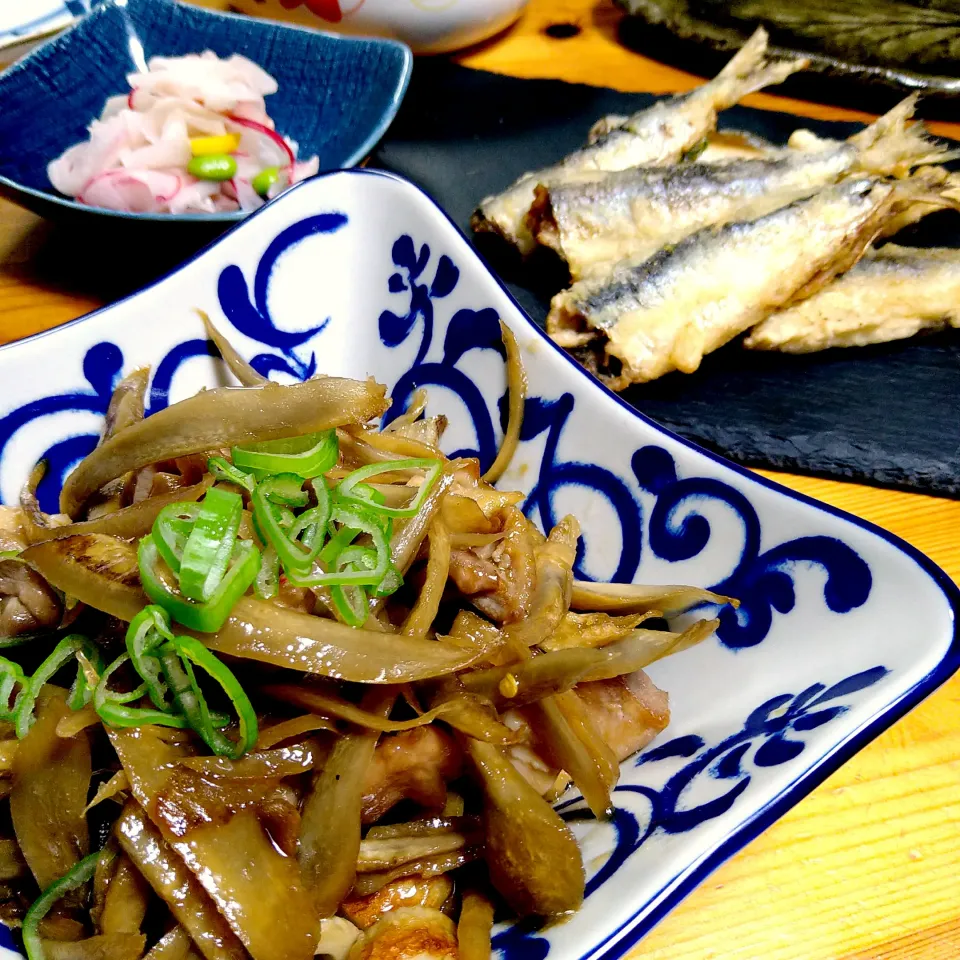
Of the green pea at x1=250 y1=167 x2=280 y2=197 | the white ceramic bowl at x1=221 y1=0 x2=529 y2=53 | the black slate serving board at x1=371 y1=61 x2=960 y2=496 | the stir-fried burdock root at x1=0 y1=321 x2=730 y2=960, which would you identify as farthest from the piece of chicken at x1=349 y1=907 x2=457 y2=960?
the white ceramic bowl at x1=221 y1=0 x2=529 y2=53

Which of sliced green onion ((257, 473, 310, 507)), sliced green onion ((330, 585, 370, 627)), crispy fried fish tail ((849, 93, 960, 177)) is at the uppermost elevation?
crispy fried fish tail ((849, 93, 960, 177))

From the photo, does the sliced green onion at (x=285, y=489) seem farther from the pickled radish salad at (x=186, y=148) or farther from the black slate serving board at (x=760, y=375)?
the pickled radish salad at (x=186, y=148)

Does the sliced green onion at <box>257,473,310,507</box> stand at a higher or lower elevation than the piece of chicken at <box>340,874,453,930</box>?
higher

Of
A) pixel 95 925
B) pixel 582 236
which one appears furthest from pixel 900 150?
pixel 95 925

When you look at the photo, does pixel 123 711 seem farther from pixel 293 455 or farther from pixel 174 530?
pixel 293 455

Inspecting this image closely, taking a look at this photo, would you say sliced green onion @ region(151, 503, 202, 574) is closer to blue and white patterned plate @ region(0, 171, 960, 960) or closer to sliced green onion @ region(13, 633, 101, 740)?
sliced green onion @ region(13, 633, 101, 740)

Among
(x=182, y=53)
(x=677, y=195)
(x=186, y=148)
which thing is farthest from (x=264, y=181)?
(x=677, y=195)
